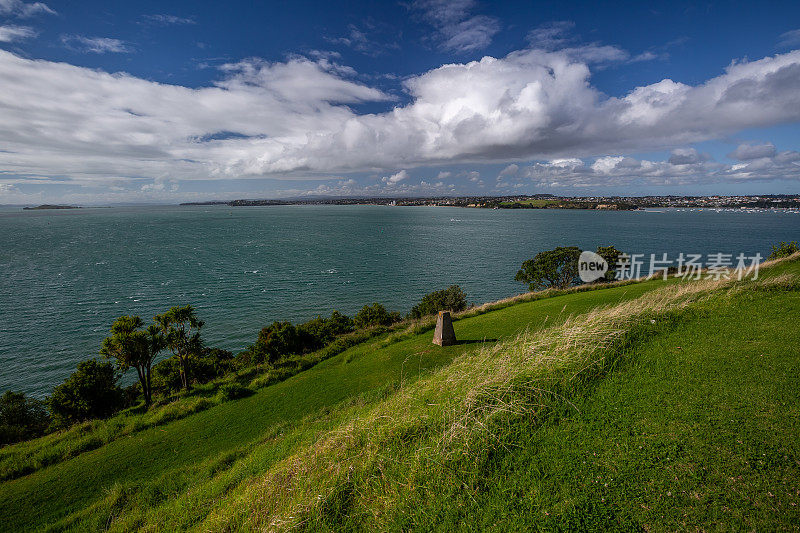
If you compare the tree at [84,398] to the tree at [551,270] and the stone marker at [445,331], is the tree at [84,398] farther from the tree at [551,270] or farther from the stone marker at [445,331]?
the tree at [551,270]

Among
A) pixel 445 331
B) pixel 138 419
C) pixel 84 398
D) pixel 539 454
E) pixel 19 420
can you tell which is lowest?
pixel 19 420

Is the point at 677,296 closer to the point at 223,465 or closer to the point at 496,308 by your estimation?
the point at 496,308

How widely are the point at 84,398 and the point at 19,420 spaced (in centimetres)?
390

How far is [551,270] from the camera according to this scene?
44.1 metres

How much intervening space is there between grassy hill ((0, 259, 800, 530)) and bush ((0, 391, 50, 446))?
7.14 m

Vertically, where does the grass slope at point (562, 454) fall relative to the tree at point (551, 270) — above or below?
above

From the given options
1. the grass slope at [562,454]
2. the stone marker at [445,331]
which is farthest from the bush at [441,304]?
the grass slope at [562,454]

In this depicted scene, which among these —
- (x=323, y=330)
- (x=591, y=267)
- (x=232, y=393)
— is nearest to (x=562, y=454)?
(x=232, y=393)

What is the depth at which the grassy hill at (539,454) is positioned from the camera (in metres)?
4.46

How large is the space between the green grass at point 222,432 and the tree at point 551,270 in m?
26.0

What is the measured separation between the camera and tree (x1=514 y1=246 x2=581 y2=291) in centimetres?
4438

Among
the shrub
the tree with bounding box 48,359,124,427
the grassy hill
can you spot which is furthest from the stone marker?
the tree with bounding box 48,359,124,427

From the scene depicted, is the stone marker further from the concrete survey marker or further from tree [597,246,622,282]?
tree [597,246,622,282]

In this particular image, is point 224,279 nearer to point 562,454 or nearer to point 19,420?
point 19,420
